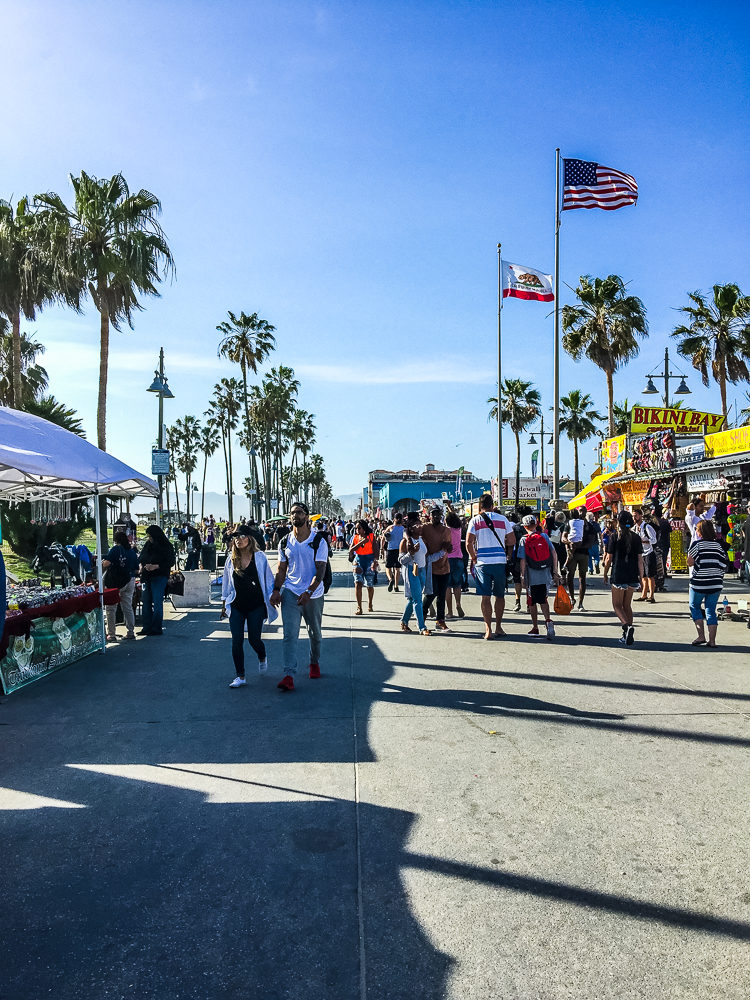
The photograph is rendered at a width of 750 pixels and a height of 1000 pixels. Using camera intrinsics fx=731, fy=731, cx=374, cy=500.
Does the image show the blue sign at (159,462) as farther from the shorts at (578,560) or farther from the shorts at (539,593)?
the shorts at (539,593)

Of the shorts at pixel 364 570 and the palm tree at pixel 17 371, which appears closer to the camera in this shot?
the shorts at pixel 364 570

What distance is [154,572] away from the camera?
36.8ft

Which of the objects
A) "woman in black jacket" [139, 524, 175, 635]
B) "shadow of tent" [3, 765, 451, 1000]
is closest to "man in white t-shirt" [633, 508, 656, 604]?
"woman in black jacket" [139, 524, 175, 635]

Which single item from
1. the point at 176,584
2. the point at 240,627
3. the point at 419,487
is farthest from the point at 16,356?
the point at 419,487

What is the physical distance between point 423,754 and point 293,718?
149 cm

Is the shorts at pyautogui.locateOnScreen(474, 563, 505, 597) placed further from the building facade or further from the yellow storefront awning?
the building facade

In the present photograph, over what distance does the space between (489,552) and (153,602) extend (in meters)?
5.25

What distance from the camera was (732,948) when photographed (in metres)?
3.01

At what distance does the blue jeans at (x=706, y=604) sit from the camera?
31.1ft

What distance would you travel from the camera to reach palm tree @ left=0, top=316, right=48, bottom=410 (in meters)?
25.0

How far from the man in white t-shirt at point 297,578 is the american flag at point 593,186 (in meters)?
16.7

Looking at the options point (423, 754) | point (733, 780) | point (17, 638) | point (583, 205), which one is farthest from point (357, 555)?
point (583, 205)

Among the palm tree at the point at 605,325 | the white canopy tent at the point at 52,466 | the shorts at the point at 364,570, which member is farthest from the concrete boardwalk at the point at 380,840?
the palm tree at the point at 605,325

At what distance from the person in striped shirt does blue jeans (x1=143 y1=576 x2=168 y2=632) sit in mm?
7659
